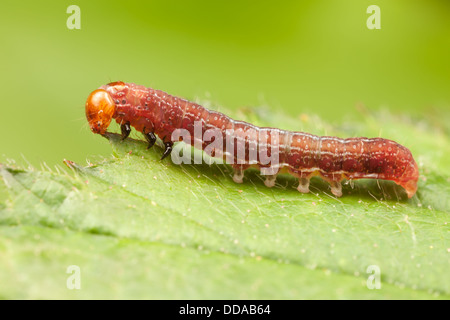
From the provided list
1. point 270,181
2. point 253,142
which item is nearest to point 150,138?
point 253,142

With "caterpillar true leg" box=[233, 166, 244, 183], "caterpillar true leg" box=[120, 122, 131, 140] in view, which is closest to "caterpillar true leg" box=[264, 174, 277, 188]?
"caterpillar true leg" box=[233, 166, 244, 183]

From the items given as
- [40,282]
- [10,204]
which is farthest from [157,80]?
[40,282]

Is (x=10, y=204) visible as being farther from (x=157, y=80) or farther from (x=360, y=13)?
(x=360, y=13)

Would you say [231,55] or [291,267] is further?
[231,55]

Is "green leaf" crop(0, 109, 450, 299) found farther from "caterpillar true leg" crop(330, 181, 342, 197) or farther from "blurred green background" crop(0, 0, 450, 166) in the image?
"blurred green background" crop(0, 0, 450, 166)

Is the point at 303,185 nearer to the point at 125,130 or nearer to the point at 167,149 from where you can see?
the point at 167,149

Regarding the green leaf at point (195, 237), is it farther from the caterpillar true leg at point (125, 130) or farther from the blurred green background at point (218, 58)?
the blurred green background at point (218, 58)

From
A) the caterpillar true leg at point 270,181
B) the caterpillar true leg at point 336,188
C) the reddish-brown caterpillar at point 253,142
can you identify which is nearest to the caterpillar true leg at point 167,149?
the reddish-brown caterpillar at point 253,142
